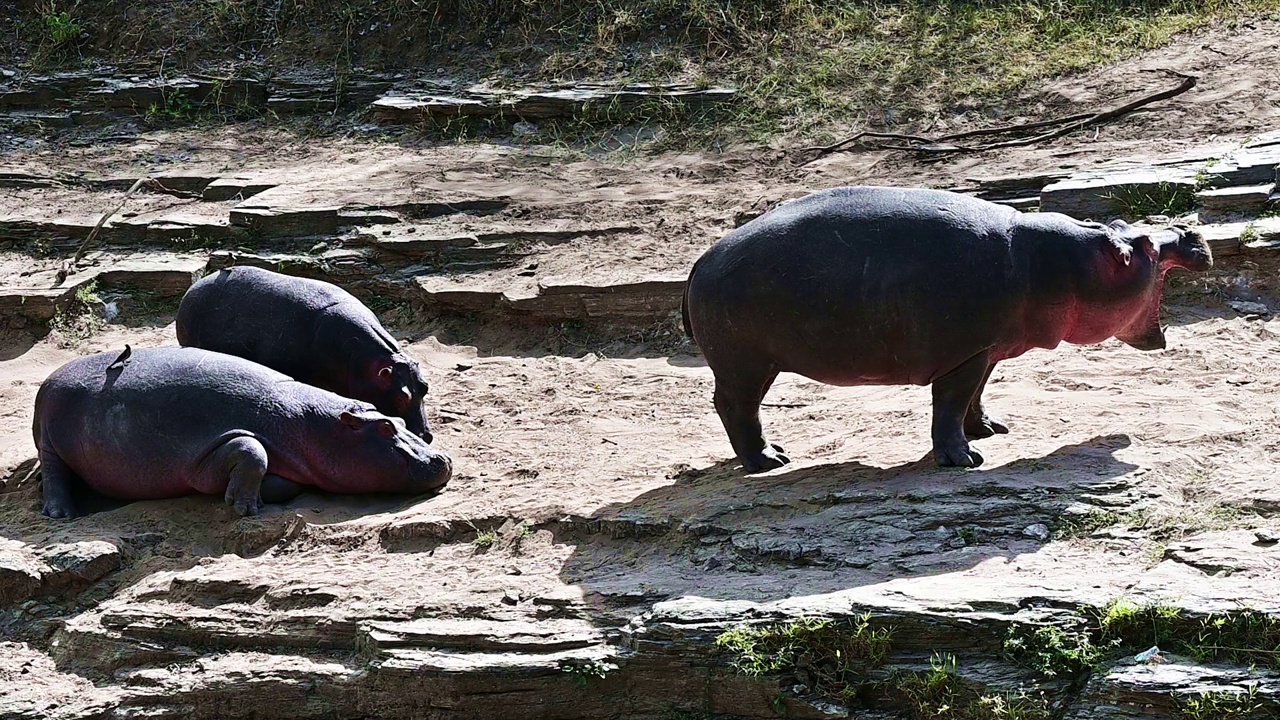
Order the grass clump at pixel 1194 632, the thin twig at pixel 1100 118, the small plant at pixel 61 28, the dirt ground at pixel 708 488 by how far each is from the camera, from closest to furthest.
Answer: the grass clump at pixel 1194 632 → the dirt ground at pixel 708 488 → the thin twig at pixel 1100 118 → the small plant at pixel 61 28

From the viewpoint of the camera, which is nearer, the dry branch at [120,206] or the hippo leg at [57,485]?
the hippo leg at [57,485]

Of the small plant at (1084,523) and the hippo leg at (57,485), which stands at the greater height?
the small plant at (1084,523)

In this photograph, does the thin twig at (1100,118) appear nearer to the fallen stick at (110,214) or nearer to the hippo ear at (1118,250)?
the hippo ear at (1118,250)

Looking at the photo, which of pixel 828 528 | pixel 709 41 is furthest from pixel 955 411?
pixel 709 41

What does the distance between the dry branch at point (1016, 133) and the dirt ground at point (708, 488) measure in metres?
0.19

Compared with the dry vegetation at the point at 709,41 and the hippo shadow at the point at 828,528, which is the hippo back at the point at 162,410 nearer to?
the hippo shadow at the point at 828,528

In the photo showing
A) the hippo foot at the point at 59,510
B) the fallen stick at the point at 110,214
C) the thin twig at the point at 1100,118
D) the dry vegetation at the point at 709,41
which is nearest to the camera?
the hippo foot at the point at 59,510

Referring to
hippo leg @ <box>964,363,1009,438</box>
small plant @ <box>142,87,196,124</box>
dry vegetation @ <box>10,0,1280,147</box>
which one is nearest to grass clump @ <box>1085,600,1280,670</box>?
hippo leg @ <box>964,363,1009,438</box>

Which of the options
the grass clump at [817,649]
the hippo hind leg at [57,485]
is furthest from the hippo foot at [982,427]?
the hippo hind leg at [57,485]

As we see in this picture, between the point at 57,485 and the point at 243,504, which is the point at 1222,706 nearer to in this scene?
the point at 243,504

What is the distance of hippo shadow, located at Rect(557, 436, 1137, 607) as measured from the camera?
514cm

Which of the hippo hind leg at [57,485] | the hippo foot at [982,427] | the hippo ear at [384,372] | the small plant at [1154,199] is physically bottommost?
the hippo hind leg at [57,485]

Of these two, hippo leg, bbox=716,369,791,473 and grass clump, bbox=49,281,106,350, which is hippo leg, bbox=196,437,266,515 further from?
grass clump, bbox=49,281,106,350

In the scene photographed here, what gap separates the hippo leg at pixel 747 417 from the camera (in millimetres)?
6109
